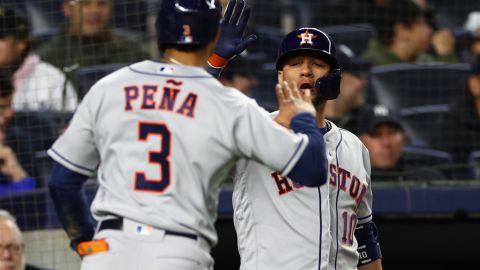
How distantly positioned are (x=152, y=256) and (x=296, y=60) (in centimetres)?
121

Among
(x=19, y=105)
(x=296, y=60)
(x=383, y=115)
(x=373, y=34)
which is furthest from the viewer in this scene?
(x=373, y=34)

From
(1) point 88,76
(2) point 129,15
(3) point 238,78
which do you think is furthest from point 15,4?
(3) point 238,78

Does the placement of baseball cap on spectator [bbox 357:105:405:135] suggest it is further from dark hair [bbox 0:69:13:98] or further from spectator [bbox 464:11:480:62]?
dark hair [bbox 0:69:13:98]

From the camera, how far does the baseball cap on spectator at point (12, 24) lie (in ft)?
21.9

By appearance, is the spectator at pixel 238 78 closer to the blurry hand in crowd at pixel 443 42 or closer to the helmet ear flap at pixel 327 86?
the blurry hand in crowd at pixel 443 42

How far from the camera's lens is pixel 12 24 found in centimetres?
677

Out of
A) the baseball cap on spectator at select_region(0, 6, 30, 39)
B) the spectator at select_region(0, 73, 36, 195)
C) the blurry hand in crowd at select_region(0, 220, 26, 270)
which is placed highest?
the baseball cap on spectator at select_region(0, 6, 30, 39)

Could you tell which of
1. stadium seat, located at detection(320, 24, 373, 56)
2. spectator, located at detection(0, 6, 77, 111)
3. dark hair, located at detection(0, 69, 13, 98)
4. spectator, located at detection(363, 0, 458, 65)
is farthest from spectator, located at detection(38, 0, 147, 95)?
spectator, located at detection(363, 0, 458, 65)

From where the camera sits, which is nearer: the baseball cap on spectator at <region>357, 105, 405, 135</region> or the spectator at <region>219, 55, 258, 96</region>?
the baseball cap on spectator at <region>357, 105, 405, 135</region>

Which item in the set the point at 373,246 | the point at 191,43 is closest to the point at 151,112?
the point at 191,43

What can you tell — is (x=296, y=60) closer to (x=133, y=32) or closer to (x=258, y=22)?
(x=133, y=32)

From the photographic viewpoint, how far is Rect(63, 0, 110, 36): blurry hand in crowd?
6743mm

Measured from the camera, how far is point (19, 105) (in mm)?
6676

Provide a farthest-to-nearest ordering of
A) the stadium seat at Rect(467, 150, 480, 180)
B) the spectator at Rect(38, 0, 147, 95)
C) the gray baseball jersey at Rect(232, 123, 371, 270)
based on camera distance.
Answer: the spectator at Rect(38, 0, 147, 95) → the stadium seat at Rect(467, 150, 480, 180) → the gray baseball jersey at Rect(232, 123, 371, 270)
